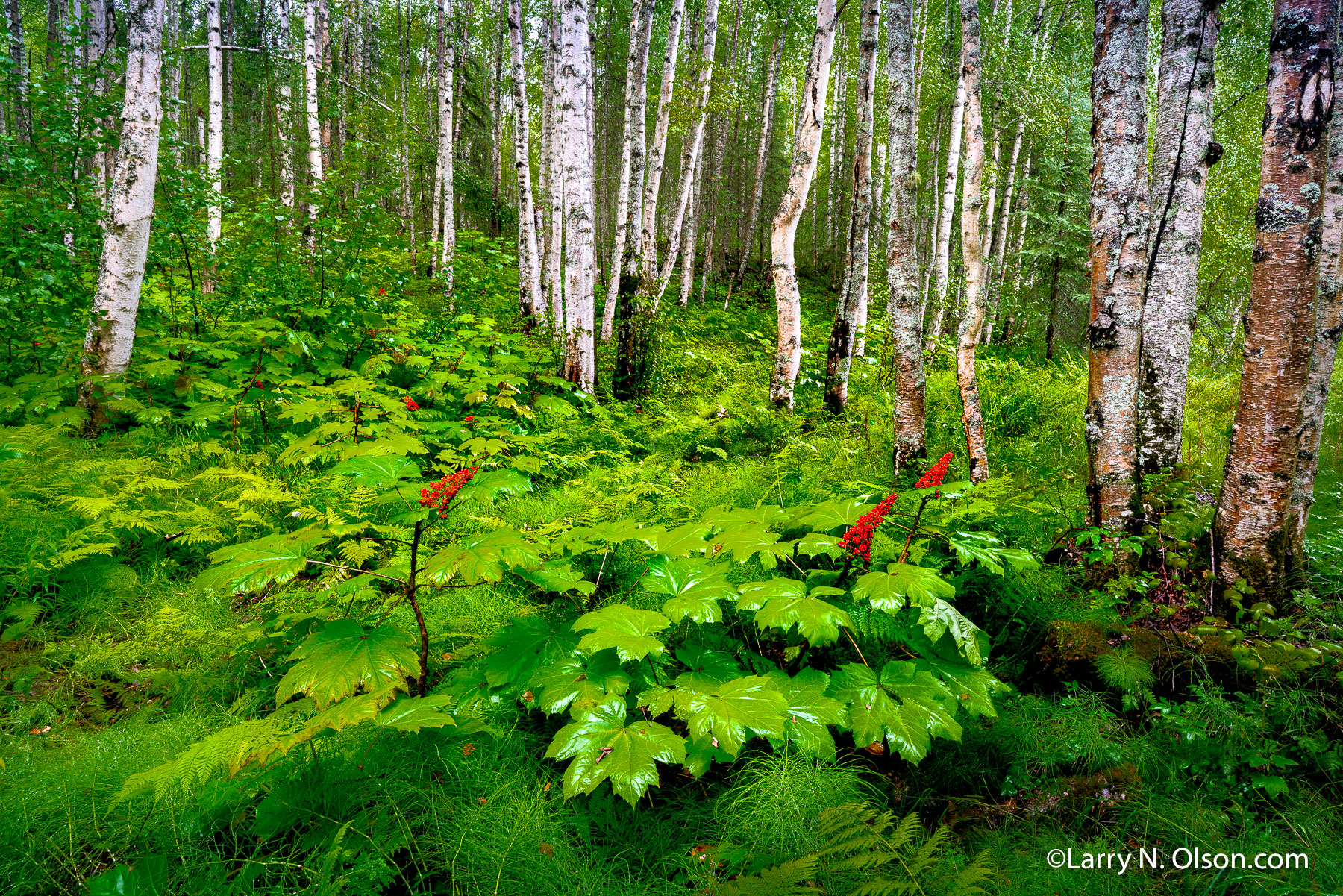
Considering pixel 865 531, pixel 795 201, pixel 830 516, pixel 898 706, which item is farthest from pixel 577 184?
pixel 898 706

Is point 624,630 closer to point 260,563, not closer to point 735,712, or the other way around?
point 735,712

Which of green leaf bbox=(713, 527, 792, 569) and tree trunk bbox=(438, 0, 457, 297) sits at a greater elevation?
tree trunk bbox=(438, 0, 457, 297)

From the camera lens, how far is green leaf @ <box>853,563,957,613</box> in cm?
196

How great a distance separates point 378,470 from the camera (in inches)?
84.4

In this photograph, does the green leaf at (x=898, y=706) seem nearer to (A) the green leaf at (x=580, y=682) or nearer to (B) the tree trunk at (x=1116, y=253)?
(A) the green leaf at (x=580, y=682)

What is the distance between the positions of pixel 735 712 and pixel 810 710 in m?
0.36

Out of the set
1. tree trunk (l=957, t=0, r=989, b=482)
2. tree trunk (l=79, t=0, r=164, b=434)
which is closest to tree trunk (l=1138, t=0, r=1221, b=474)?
tree trunk (l=957, t=0, r=989, b=482)

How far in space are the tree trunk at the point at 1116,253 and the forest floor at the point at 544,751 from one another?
40 centimetres

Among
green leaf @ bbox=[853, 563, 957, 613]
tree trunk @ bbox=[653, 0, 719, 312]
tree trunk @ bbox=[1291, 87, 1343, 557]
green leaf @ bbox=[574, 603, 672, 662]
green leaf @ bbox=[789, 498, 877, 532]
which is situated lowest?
green leaf @ bbox=[574, 603, 672, 662]

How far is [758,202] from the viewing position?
18953 millimetres

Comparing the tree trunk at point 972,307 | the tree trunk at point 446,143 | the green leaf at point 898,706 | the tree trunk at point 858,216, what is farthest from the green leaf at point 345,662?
the tree trunk at point 446,143

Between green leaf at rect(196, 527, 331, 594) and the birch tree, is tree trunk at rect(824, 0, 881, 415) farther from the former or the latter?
green leaf at rect(196, 527, 331, 594)

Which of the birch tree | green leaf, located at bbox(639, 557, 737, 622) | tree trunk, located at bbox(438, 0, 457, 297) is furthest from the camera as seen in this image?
tree trunk, located at bbox(438, 0, 457, 297)

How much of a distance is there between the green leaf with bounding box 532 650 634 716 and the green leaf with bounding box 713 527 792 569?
1.86ft
